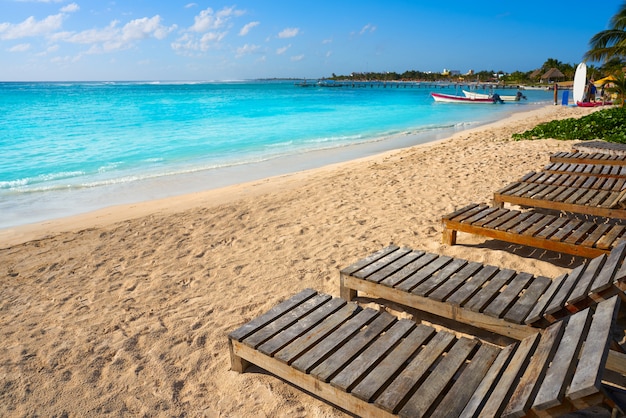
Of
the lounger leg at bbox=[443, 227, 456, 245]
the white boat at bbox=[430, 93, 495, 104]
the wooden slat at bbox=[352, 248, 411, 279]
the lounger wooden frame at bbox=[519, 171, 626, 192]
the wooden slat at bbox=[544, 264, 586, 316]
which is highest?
the white boat at bbox=[430, 93, 495, 104]

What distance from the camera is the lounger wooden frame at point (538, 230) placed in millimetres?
4449

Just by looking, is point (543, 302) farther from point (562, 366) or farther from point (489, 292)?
point (562, 366)

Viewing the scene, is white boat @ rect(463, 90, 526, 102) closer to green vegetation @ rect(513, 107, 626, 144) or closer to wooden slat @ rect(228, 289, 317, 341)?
green vegetation @ rect(513, 107, 626, 144)

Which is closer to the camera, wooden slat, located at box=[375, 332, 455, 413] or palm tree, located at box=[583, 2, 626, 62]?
wooden slat, located at box=[375, 332, 455, 413]

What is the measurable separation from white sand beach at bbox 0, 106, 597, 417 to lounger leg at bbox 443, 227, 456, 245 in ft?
0.38

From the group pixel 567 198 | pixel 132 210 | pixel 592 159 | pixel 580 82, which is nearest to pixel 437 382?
pixel 567 198

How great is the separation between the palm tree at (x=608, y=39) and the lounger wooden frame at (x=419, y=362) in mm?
24813

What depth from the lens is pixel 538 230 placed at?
15.9 feet

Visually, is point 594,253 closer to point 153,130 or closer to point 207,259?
point 207,259

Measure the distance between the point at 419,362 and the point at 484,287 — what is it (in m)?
1.25

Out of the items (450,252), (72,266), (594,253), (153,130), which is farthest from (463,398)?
(153,130)

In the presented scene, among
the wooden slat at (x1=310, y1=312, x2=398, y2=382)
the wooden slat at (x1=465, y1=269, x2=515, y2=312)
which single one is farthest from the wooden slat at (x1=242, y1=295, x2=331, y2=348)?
the wooden slat at (x1=465, y1=269, x2=515, y2=312)

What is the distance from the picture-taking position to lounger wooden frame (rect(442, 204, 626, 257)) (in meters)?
4.45

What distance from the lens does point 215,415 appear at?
3.01m
